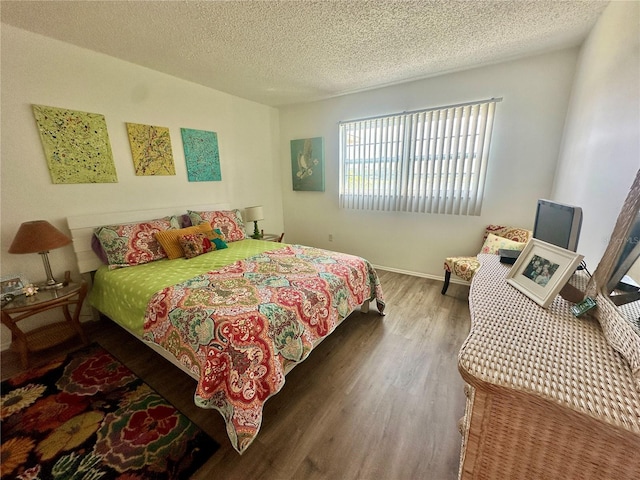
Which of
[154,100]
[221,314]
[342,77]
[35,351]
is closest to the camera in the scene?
[221,314]

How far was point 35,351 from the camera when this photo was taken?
1938 millimetres

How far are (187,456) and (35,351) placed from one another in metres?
1.72

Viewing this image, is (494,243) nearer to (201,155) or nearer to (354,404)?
(354,404)

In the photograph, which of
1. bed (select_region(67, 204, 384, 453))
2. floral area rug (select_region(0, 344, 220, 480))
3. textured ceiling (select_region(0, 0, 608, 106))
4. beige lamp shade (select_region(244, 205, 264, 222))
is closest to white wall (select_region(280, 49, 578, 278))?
textured ceiling (select_region(0, 0, 608, 106))

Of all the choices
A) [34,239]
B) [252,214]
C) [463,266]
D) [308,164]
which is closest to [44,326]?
[34,239]

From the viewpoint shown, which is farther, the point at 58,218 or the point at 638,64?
the point at 58,218

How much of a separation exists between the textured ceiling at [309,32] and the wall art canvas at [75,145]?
0.61 m

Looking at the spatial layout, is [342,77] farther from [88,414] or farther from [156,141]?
[88,414]

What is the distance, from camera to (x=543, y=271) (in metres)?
1.08

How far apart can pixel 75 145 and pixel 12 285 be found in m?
1.27

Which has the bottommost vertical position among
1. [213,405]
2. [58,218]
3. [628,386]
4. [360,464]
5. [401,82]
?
[360,464]

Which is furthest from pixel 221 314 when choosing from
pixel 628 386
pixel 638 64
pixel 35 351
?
pixel 638 64

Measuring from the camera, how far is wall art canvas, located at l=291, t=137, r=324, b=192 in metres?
3.93

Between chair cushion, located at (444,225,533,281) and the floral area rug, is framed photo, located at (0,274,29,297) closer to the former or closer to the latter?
the floral area rug
